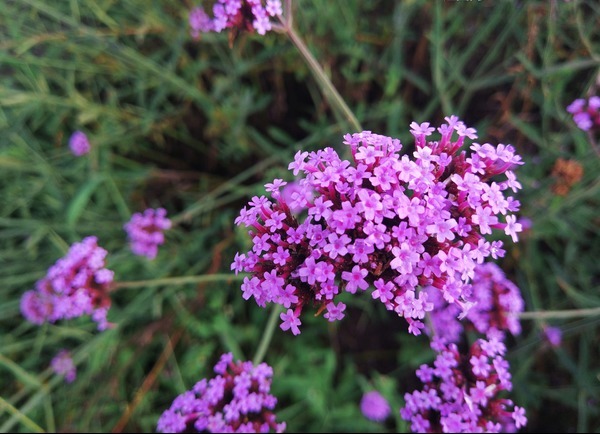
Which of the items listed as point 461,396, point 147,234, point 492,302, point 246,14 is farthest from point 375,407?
point 246,14

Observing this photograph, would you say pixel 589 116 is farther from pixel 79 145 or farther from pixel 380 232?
pixel 79 145

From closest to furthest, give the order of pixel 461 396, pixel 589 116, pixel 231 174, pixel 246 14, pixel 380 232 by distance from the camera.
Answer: pixel 380 232 → pixel 461 396 → pixel 246 14 → pixel 589 116 → pixel 231 174

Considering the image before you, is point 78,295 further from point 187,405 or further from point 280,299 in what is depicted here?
point 280,299

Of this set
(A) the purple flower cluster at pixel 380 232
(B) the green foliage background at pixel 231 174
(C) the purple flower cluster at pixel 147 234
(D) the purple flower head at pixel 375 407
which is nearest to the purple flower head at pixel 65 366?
(B) the green foliage background at pixel 231 174

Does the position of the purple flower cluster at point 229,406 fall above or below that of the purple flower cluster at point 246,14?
below

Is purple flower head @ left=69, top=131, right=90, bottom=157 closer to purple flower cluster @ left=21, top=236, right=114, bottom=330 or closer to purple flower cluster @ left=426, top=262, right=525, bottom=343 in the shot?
purple flower cluster @ left=21, top=236, right=114, bottom=330

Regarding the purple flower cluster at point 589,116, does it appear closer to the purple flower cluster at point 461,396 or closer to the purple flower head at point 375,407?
the purple flower cluster at point 461,396
